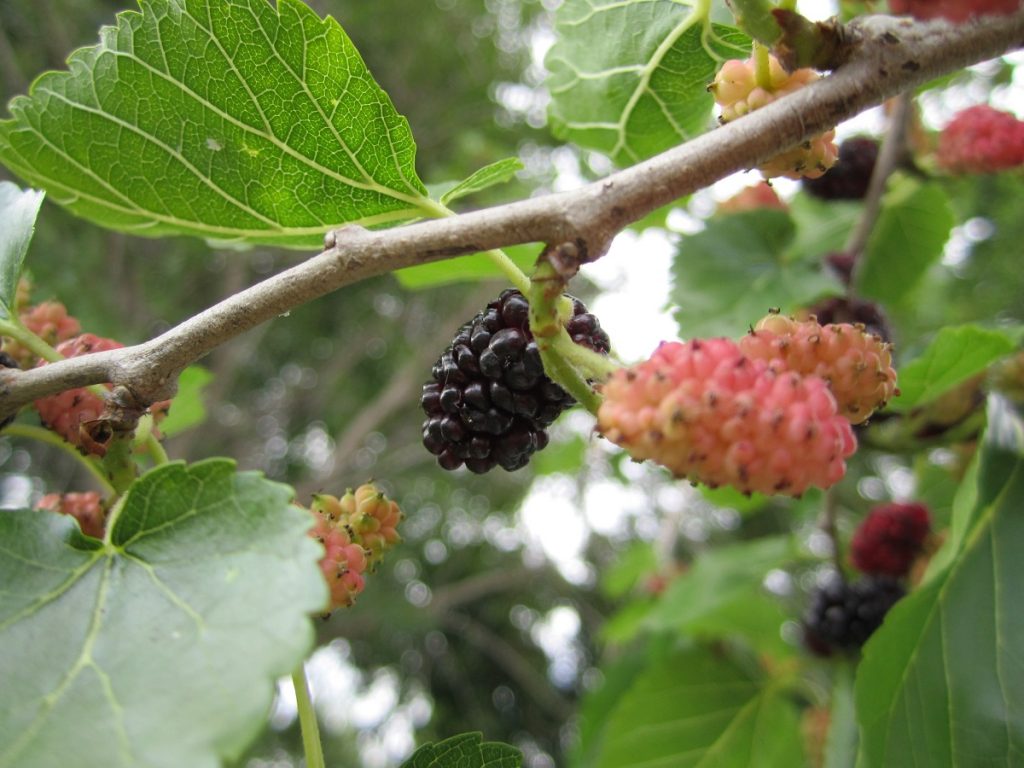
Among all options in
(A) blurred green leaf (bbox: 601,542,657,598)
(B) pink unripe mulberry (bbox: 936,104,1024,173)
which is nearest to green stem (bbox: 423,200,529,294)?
(B) pink unripe mulberry (bbox: 936,104,1024,173)

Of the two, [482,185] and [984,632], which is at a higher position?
[482,185]

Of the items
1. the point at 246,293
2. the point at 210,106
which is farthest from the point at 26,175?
the point at 246,293

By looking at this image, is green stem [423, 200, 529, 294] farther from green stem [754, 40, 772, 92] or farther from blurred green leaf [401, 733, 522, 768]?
blurred green leaf [401, 733, 522, 768]

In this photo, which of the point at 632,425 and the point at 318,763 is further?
the point at 318,763

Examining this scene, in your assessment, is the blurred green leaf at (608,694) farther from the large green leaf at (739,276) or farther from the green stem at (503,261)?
the green stem at (503,261)

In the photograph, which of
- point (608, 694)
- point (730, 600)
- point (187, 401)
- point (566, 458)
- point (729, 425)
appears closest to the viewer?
point (729, 425)

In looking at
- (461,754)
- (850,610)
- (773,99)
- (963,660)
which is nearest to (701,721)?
(850,610)

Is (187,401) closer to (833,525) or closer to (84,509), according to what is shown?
(84,509)

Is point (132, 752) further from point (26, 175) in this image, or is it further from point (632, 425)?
point (26, 175)
